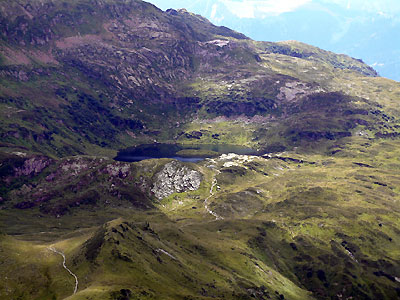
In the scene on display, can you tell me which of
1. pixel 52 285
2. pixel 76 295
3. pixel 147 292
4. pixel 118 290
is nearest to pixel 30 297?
pixel 52 285

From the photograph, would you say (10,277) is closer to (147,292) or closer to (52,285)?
(52,285)

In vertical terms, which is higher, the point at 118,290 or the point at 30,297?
the point at 118,290

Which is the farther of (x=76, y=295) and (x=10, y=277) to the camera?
(x=10, y=277)

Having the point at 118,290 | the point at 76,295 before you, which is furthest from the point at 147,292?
the point at 76,295

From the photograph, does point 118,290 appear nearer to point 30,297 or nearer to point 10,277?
point 30,297

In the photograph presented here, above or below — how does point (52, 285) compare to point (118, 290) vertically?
below

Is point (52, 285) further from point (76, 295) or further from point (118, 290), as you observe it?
point (118, 290)

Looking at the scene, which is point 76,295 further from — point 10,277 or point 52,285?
point 10,277

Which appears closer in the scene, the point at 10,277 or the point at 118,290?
the point at 118,290
